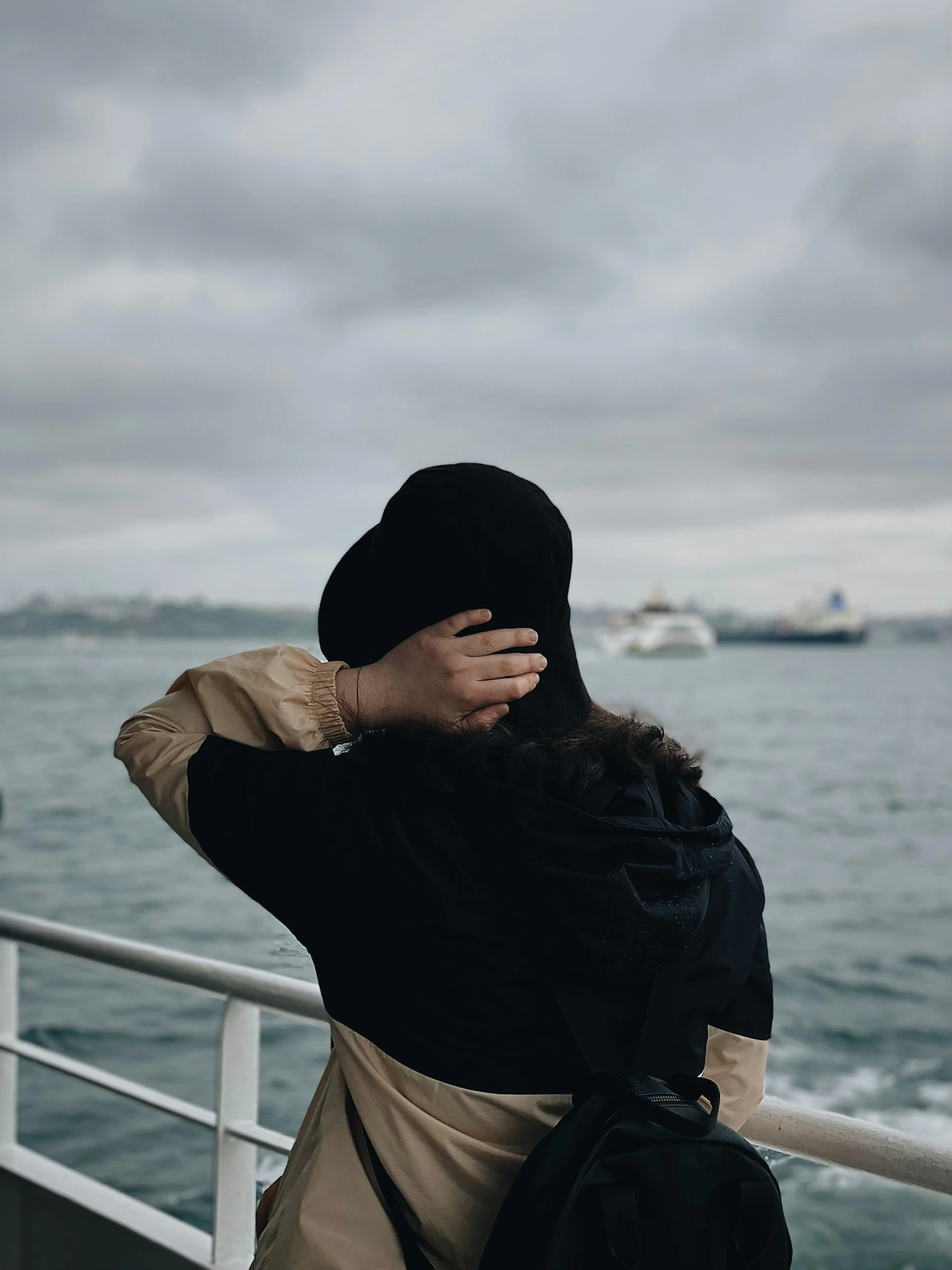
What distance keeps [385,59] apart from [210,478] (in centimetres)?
5390

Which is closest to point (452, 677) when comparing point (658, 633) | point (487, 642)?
point (487, 642)

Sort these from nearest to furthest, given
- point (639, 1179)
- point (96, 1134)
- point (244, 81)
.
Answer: point (639, 1179) < point (96, 1134) < point (244, 81)

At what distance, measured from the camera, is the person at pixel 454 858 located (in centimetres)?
73

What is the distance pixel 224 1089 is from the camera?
1.59 metres

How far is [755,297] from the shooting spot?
54.5 metres

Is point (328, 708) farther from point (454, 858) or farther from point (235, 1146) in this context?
point (235, 1146)

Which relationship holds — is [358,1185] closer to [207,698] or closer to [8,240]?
[207,698]

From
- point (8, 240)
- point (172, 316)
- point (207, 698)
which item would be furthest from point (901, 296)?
point (207, 698)

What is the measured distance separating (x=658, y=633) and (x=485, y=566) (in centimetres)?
6098

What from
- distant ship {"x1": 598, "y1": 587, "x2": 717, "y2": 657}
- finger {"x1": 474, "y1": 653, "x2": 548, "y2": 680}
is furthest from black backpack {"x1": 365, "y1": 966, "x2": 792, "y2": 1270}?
distant ship {"x1": 598, "y1": 587, "x2": 717, "y2": 657}

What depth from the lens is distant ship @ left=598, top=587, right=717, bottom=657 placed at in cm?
6084

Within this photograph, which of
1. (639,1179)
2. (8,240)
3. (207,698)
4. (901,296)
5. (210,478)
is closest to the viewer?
(639,1179)

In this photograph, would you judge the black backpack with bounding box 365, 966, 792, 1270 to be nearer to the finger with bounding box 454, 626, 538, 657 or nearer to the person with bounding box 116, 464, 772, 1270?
the person with bounding box 116, 464, 772, 1270

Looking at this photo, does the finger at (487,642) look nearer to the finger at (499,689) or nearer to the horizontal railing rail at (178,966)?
the finger at (499,689)
